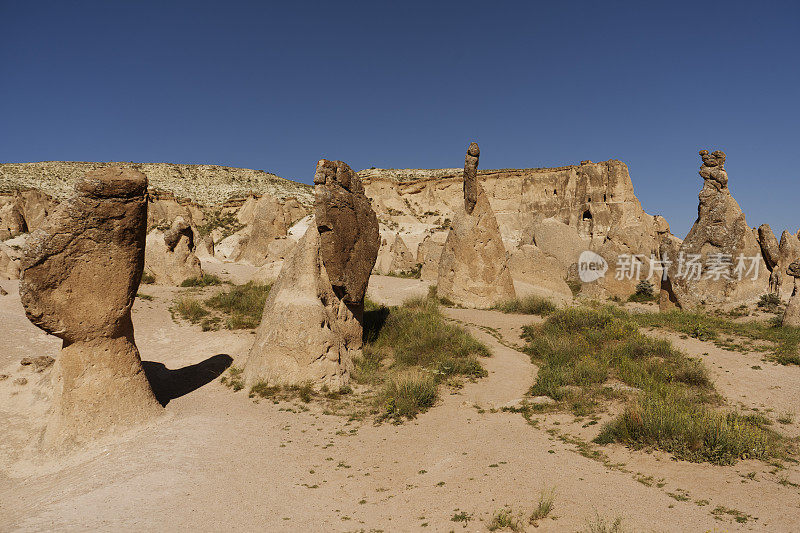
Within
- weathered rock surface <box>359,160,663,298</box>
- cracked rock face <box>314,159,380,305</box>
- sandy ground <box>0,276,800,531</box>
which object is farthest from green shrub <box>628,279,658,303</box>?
weathered rock surface <box>359,160,663,298</box>

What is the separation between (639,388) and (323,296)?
17.8 ft

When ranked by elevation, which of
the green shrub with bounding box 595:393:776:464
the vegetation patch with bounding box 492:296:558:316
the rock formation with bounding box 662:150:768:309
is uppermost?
the rock formation with bounding box 662:150:768:309

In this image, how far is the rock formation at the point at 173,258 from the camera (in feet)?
50.1

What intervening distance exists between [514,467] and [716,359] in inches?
254

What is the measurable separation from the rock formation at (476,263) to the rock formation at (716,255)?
20.9 ft

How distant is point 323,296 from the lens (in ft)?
25.8

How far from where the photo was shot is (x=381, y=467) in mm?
4617

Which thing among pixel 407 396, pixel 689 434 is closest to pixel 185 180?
pixel 407 396

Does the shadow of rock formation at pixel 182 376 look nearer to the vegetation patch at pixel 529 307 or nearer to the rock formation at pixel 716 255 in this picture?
the vegetation patch at pixel 529 307

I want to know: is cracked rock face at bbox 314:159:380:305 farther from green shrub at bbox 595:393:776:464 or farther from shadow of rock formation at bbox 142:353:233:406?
green shrub at bbox 595:393:776:464

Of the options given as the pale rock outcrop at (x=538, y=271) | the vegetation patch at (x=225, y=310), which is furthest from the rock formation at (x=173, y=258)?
the pale rock outcrop at (x=538, y=271)

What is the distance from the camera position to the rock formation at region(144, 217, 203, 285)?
15.3 meters

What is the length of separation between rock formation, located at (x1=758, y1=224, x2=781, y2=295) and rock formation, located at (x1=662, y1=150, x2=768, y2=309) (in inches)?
9.5

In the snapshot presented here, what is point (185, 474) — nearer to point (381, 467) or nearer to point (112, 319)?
point (381, 467)
